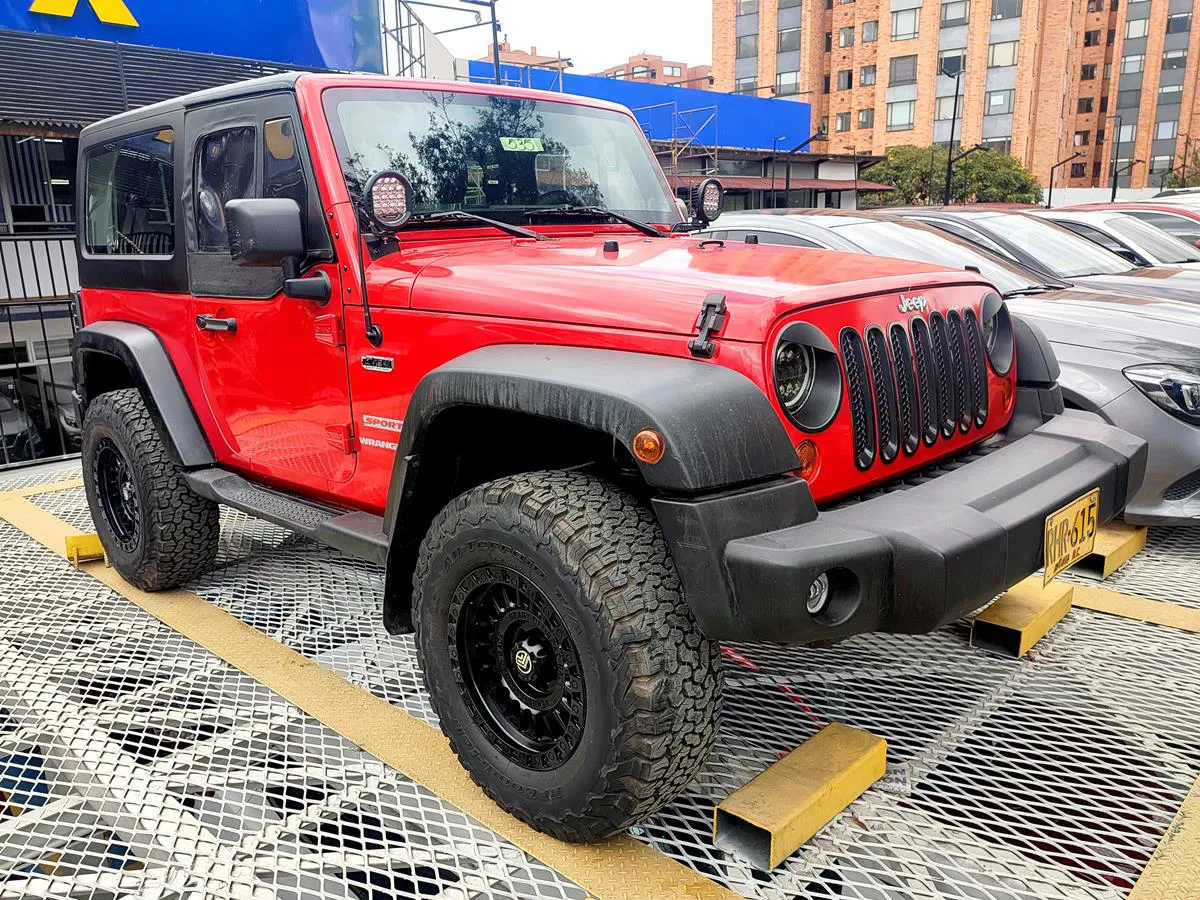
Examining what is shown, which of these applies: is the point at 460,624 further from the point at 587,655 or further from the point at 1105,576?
the point at 1105,576

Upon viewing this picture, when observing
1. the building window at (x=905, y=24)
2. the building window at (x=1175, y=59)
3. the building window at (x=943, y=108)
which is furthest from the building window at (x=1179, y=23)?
the building window at (x=943, y=108)

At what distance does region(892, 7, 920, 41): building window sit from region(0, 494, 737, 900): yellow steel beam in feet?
Result: 192

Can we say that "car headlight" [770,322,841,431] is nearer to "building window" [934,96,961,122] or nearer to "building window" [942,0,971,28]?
"building window" [934,96,961,122]

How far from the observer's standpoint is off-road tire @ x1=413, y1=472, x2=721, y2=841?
1.96 meters

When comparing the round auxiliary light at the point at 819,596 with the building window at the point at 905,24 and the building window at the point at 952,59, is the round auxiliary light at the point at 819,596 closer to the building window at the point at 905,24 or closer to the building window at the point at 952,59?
the building window at the point at 952,59

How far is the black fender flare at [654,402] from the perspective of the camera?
1.89m

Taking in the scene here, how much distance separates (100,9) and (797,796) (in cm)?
1720

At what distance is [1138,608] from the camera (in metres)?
3.49

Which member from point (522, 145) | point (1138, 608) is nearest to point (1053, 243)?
point (1138, 608)

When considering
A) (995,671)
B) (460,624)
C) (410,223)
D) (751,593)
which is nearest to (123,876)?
(460,624)

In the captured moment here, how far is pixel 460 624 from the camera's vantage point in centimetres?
236

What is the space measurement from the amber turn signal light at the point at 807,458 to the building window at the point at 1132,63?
77.1m

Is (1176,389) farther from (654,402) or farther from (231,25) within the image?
(231,25)

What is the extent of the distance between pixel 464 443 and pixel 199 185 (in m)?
1.64
